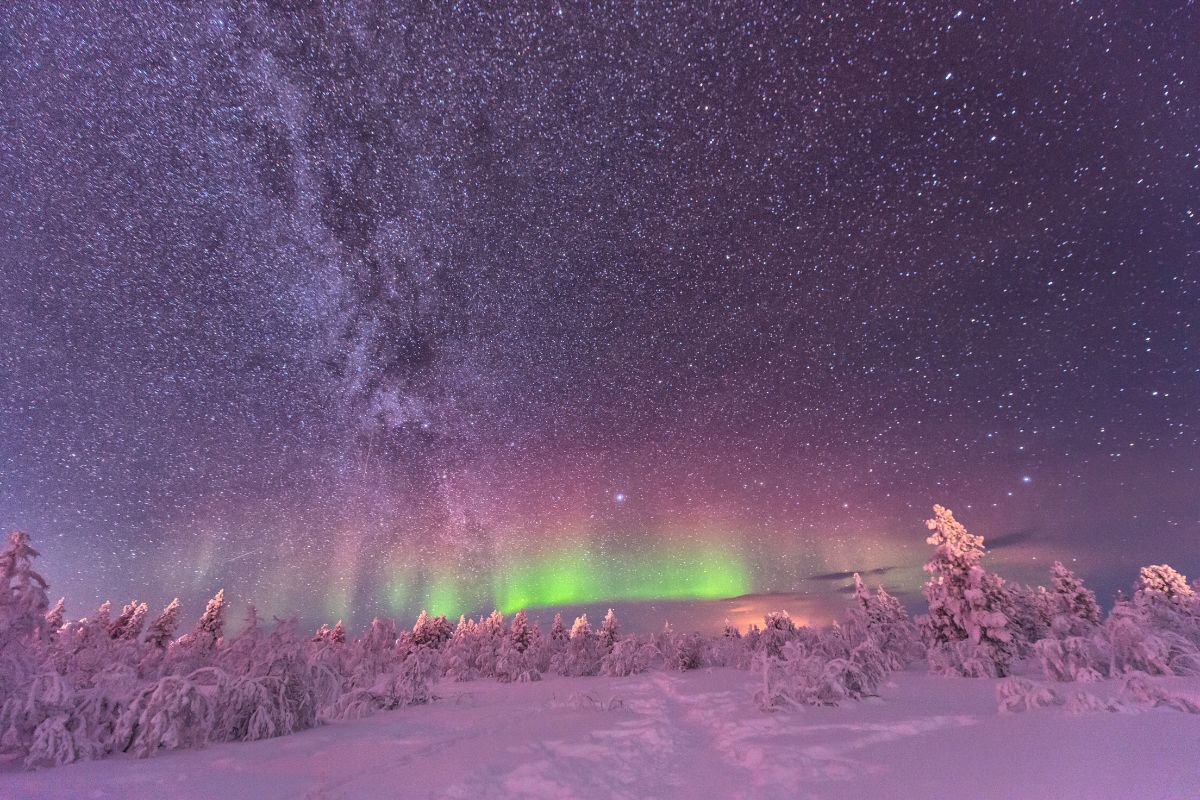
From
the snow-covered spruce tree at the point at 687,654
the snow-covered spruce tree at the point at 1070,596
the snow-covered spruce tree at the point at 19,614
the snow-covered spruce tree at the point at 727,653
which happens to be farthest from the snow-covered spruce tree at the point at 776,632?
the snow-covered spruce tree at the point at 19,614

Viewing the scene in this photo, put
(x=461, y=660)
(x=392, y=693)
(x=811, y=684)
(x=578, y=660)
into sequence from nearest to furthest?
(x=811, y=684)
(x=392, y=693)
(x=578, y=660)
(x=461, y=660)

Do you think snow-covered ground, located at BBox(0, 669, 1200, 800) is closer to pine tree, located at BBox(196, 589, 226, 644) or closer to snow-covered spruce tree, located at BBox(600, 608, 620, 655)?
snow-covered spruce tree, located at BBox(600, 608, 620, 655)

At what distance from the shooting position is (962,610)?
15227 millimetres

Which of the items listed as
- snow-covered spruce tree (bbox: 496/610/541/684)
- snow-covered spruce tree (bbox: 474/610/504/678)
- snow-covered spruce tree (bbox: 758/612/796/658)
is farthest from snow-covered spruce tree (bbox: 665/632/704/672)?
snow-covered spruce tree (bbox: 474/610/504/678)

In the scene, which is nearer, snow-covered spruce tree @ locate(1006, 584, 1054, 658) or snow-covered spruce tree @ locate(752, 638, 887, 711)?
snow-covered spruce tree @ locate(752, 638, 887, 711)

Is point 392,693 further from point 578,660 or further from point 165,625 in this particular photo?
point 165,625

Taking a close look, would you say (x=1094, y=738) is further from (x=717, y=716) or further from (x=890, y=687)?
(x=890, y=687)

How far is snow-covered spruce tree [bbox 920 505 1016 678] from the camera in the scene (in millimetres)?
13711

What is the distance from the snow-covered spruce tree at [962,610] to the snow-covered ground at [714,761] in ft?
17.8

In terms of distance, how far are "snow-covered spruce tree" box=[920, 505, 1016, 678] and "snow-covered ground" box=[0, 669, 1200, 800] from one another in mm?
5415

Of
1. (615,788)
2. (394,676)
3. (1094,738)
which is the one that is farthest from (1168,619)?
(394,676)

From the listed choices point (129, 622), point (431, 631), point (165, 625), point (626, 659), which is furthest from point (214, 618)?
point (626, 659)

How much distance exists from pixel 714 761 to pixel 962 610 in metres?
13.8

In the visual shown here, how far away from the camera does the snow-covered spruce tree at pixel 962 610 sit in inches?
540
